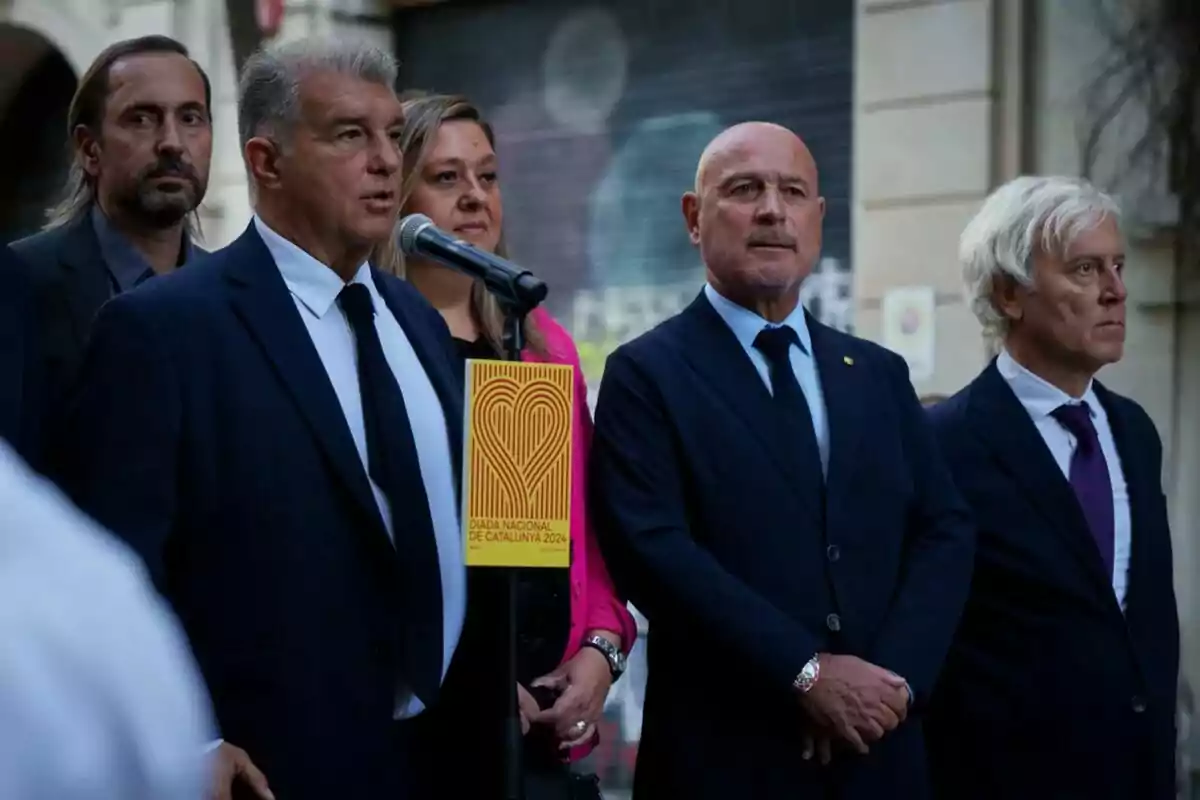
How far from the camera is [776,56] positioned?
8383 mm

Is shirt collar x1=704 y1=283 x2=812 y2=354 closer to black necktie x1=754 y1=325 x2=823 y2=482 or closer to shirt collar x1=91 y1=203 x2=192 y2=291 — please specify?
black necktie x1=754 y1=325 x2=823 y2=482

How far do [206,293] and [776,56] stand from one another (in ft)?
19.2

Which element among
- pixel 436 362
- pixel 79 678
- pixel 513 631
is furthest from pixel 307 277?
pixel 79 678

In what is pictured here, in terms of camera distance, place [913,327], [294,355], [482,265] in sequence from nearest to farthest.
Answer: [482,265]
[294,355]
[913,327]

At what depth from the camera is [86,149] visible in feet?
12.7

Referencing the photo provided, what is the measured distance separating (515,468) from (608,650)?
929mm

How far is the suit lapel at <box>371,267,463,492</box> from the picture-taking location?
120 inches

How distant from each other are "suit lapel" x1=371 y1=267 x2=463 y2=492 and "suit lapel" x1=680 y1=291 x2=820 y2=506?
0.52 m

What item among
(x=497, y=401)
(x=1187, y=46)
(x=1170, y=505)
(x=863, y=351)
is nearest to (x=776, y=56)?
(x=1187, y=46)

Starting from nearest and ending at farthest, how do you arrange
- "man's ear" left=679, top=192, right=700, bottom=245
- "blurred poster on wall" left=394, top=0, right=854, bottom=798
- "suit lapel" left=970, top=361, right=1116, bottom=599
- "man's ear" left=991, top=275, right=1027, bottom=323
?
"man's ear" left=679, top=192, right=700, bottom=245, "suit lapel" left=970, top=361, right=1116, bottom=599, "man's ear" left=991, top=275, right=1027, bottom=323, "blurred poster on wall" left=394, top=0, right=854, bottom=798

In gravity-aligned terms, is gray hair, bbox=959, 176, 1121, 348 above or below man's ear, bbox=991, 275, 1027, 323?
above

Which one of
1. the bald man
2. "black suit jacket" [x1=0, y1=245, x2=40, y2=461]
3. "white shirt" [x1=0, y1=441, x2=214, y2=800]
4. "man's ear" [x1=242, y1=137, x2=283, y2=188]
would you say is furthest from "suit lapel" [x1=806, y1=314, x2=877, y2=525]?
"white shirt" [x1=0, y1=441, x2=214, y2=800]

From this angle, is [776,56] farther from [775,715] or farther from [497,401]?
[497,401]

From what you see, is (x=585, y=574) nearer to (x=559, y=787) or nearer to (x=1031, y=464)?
(x=559, y=787)
